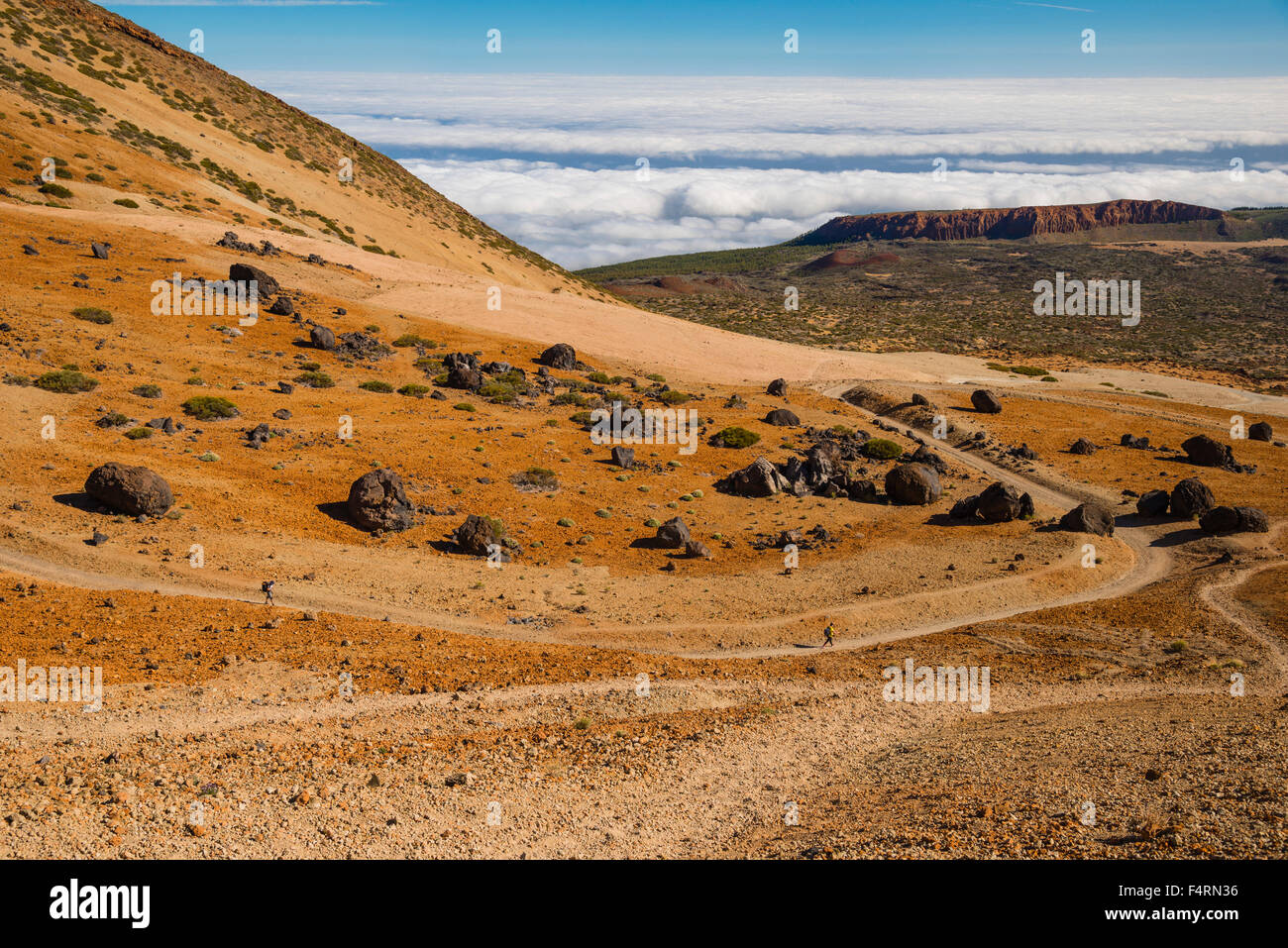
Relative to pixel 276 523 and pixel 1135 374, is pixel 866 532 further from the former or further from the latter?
pixel 1135 374

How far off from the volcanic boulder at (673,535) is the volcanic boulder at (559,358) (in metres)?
30.0

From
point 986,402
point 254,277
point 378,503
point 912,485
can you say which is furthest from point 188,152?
point 912,485

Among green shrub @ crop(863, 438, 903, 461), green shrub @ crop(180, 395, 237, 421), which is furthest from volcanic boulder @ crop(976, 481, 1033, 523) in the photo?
green shrub @ crop(180, 395, 237, 421)

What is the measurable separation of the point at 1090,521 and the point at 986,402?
2666cm

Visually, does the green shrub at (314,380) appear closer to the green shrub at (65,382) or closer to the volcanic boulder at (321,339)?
the volcanic boulder at (321,339)

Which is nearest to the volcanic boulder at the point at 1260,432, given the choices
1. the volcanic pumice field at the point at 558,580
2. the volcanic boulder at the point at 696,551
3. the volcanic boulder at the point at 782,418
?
the volcanic pumice field at the point at 558,580

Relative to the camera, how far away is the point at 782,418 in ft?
182

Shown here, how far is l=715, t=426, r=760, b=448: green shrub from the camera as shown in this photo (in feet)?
167

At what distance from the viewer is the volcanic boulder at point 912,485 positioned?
42312 mm

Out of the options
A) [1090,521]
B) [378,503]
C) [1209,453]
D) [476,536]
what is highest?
[378,503]

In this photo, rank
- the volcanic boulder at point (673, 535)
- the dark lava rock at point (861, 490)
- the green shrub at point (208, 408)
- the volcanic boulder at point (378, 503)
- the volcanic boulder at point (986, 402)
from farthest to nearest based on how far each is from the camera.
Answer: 1. the volcanic boulder at point (986, 402)
2. the dark lava rock at point (861, 490)
3. the green shrub at point (208, 408)
4. the volcanic boulder at point (673, 535)
5. the volcanic boulder at point (378, 503)

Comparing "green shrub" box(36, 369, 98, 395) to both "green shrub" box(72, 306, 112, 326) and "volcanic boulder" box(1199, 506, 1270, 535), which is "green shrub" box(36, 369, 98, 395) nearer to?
"green shrub" box(72, 306, 112, 326)

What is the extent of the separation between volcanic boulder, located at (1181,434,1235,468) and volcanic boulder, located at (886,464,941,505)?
67.7ft

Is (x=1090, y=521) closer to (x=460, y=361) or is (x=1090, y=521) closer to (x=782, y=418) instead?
(x=782, y=418)
